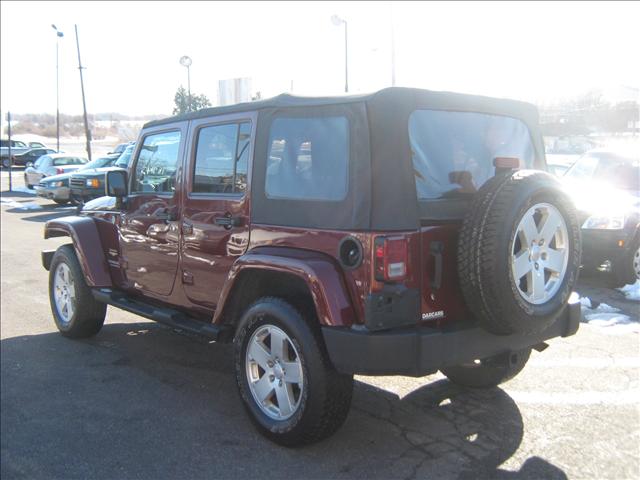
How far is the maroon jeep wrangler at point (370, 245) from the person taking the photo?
3062 millimetres

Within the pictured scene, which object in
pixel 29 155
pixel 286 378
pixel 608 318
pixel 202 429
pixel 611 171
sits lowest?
pixel 202 429

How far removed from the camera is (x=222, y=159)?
409cm

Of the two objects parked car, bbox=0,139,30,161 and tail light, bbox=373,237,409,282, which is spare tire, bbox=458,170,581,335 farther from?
parked car, bbox=0,139,30,161

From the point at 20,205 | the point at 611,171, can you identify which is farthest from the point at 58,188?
the point at 611,171

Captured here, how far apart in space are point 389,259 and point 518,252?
706mm

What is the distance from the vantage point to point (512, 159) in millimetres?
3492

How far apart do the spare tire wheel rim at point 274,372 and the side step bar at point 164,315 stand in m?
0.43

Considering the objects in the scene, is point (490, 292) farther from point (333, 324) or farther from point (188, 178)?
point (188, 178)

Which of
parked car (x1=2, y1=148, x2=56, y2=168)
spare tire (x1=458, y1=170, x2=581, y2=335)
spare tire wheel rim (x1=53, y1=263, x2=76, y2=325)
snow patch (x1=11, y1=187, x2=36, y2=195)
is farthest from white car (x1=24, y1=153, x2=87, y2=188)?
spare tire (x1=458, y1=170, x2=581, y2=335)

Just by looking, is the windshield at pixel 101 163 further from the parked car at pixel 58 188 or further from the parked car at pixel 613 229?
the parked car at pixel 613 229

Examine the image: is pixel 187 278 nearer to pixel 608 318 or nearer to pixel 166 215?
pixel 166 215

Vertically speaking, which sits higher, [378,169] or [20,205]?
[378,169]

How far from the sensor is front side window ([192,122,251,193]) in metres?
3.89

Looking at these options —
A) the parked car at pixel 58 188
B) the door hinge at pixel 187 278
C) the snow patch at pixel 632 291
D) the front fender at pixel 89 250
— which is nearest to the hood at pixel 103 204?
the front fender at pixel 89 250
